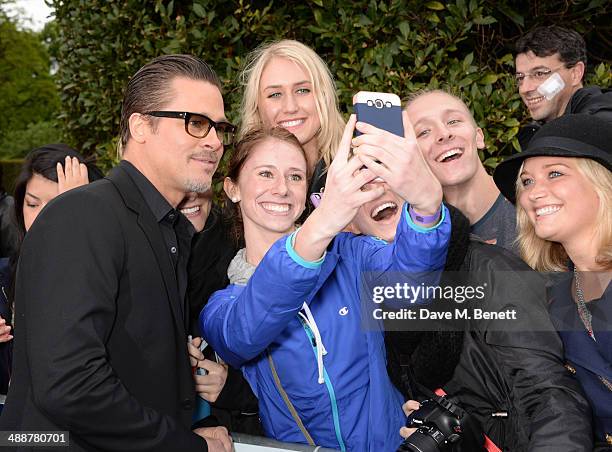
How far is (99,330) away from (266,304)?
1.76 feet

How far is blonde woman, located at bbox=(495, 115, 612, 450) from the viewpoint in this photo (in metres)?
2.19

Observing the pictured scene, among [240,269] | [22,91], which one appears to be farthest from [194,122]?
Answer: [22,91]

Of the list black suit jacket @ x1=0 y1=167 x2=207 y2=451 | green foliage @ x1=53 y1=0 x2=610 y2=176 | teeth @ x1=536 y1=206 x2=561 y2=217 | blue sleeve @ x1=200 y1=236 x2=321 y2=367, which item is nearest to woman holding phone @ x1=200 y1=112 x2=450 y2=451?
blue sleeve @ x1=200 y1=236 x2=321 y2=367

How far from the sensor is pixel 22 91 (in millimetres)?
37281

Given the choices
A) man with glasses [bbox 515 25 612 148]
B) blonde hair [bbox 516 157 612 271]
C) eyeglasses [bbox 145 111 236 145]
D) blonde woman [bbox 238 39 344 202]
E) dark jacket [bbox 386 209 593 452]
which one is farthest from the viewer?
man with glasses [bbox 515 25 612 148]

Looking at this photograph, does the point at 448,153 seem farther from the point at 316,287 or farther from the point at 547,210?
the point at 316,287

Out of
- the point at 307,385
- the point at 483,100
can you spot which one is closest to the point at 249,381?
the point at 307,385

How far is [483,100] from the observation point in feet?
13.1

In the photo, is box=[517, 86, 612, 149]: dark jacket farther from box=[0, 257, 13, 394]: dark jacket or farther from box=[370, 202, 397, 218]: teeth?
box=[0, 257, 13, 394]: dark jacket

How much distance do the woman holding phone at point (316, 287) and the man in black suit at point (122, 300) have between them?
9.8 inches

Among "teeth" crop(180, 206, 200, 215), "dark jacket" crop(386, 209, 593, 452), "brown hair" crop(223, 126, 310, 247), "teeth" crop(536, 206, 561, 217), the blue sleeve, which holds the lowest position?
"dark jacket" crop(386, 209, 593, 452)

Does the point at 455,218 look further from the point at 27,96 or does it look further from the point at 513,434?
the point at 27,96

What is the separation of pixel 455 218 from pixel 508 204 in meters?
1.11

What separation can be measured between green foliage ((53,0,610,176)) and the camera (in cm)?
215
